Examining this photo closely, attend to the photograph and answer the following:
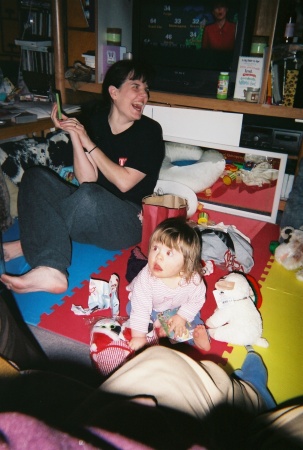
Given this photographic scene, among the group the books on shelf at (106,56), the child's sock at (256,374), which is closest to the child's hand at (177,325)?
the child's sock at (256,374)

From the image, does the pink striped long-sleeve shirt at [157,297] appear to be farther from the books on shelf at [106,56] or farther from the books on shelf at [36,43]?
the books on shelf at [36,43]

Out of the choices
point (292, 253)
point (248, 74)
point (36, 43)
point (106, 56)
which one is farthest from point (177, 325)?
point (36, 43)

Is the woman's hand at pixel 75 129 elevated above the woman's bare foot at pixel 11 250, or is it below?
above

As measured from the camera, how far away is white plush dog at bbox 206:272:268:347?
51.5 inches

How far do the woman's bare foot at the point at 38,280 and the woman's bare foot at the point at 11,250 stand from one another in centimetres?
28

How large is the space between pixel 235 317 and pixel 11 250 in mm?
1070

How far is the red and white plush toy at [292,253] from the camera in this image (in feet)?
5.91

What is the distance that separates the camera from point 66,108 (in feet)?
8.08

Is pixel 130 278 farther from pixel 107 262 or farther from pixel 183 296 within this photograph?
pixel 183 296

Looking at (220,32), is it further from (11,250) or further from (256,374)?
(256,374)

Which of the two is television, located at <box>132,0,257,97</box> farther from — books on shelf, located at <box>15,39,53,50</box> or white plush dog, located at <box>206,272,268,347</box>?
white plush dog, located at <box>206,272,268,347</box>

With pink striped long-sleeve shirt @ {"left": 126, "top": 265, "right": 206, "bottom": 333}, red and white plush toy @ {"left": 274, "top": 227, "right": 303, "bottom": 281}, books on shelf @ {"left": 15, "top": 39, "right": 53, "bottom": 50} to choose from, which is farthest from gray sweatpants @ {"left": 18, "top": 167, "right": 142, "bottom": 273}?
books on shelf @ {"left": 15, "top": 39, "right": 53, "bottom": 50}

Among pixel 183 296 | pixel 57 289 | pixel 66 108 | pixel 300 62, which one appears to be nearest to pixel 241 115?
pixel 300 62

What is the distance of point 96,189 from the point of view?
1610 millimetres
